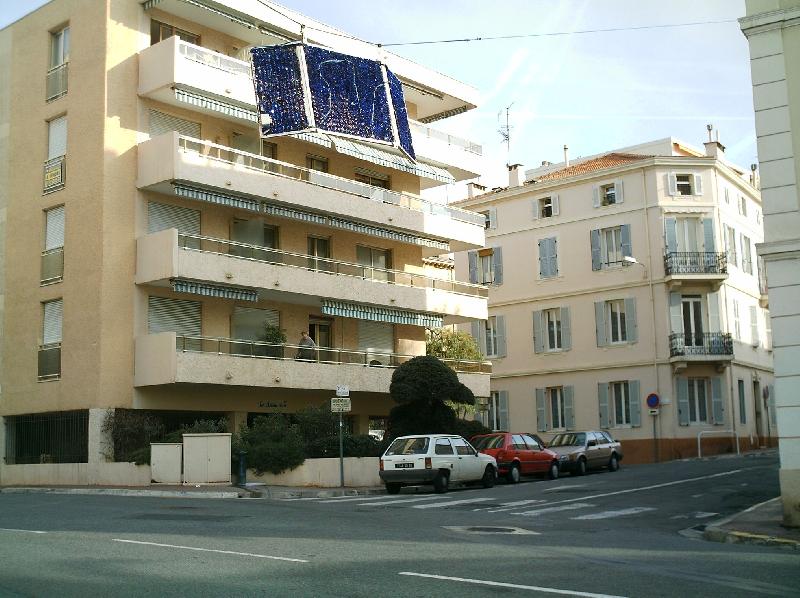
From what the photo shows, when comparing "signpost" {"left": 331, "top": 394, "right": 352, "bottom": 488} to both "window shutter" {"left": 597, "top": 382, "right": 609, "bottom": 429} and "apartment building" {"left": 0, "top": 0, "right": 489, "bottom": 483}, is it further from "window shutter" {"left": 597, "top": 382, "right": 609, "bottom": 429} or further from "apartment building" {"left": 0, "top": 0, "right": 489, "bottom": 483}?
"window shutter" {"left": 597, "top": 382, "right": 609, "bottom": 429}

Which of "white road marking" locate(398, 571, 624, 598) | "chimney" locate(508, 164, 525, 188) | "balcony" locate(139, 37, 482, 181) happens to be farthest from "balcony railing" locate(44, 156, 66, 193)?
"chimney" locate(508, 164, 525, 188)

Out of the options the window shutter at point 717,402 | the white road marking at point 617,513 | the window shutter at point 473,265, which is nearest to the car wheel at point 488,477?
the white road marking at point 617,513

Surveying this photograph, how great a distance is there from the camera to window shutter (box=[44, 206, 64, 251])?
31.6 metres

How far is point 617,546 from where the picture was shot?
12.9 metres

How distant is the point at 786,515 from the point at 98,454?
20583 mm

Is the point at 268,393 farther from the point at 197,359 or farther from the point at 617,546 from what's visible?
the point at 617,546

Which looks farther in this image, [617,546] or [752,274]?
[752,274]

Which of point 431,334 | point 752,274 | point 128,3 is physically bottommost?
point 431,334

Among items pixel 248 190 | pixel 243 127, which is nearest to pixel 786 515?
pixel 248 190

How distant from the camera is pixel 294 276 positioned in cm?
3319

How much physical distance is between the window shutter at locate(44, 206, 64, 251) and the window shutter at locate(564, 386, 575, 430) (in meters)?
25.1

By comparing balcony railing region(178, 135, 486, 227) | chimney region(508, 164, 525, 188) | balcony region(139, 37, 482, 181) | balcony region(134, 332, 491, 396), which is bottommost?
balcony region(134, 332, 491, 396)

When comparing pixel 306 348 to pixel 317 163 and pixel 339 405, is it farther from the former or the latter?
pixel 317 163

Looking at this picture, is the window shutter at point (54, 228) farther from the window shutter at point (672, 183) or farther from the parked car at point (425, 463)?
the window shutter at point (672, 183)
